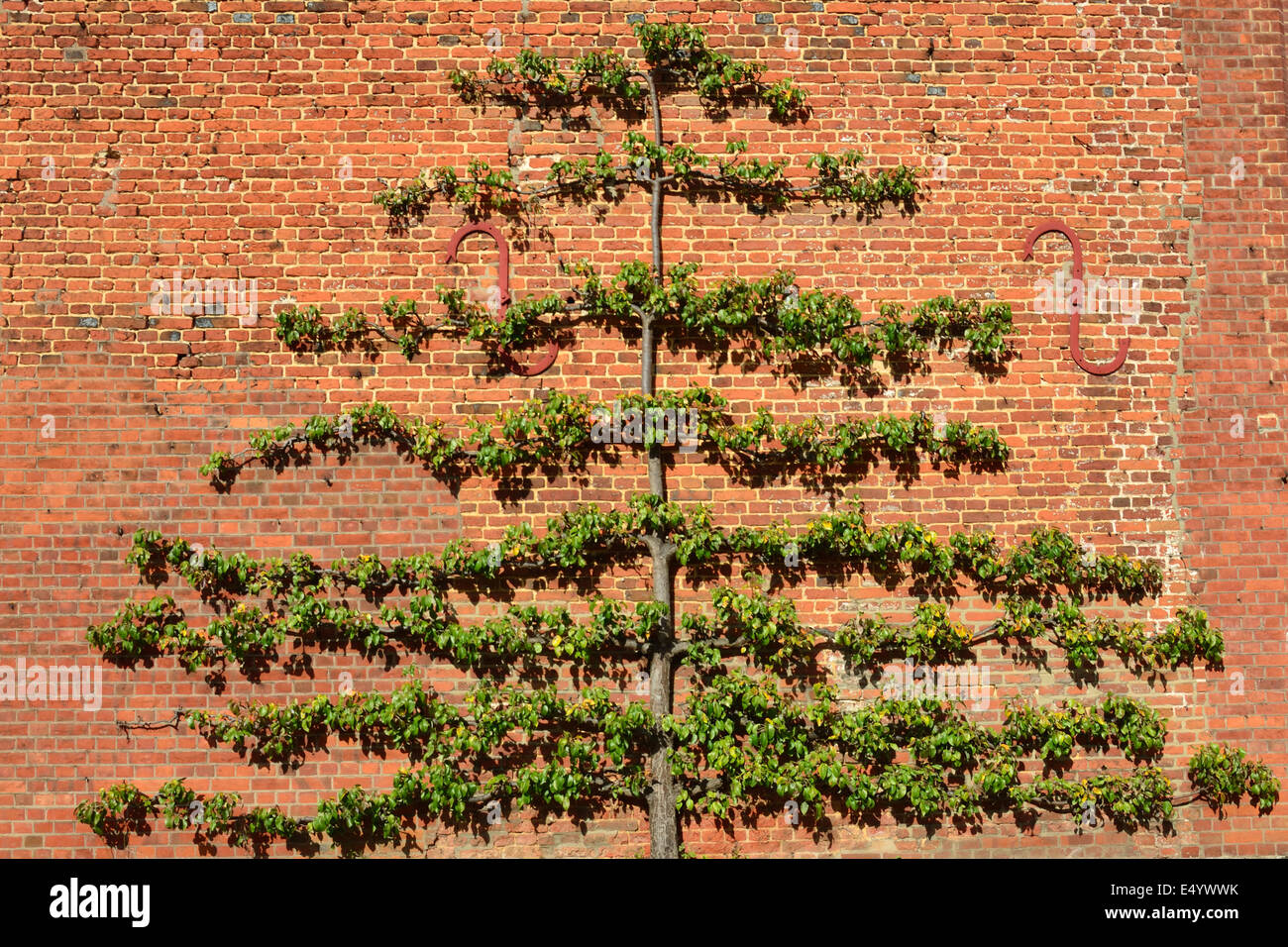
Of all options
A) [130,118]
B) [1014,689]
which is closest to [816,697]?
[1014,689]

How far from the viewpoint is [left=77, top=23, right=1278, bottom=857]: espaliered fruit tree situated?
495 cm

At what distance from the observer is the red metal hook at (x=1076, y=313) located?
5.29m

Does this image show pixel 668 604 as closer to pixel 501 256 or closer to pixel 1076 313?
pixel 501 256

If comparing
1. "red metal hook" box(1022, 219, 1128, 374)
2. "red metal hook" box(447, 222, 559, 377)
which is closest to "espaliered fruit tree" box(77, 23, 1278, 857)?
"red metal hook" box(447, 222, 559, 377)

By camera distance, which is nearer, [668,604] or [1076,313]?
[668,604]

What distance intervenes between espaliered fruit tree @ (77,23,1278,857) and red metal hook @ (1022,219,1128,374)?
399mm

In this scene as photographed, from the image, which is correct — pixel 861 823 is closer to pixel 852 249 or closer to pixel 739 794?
pixel 739 794

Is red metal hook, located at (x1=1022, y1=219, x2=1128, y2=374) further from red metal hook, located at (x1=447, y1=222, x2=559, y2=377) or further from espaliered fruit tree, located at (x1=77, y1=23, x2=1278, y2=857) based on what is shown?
red metal hook, located at (x1=447, y1=222, x2=559, y2=377)

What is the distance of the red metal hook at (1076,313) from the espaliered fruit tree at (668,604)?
40 centimetres

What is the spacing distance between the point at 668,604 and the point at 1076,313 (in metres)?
2.91

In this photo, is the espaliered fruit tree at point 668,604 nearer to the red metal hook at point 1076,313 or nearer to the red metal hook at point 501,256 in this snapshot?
the red metal hook at point 501,256

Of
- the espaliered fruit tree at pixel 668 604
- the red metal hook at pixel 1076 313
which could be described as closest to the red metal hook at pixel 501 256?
the espaliered fruit tree at pixel 668 604

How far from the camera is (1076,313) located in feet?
17.4

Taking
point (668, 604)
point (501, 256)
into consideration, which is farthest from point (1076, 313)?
point (501, 256)
